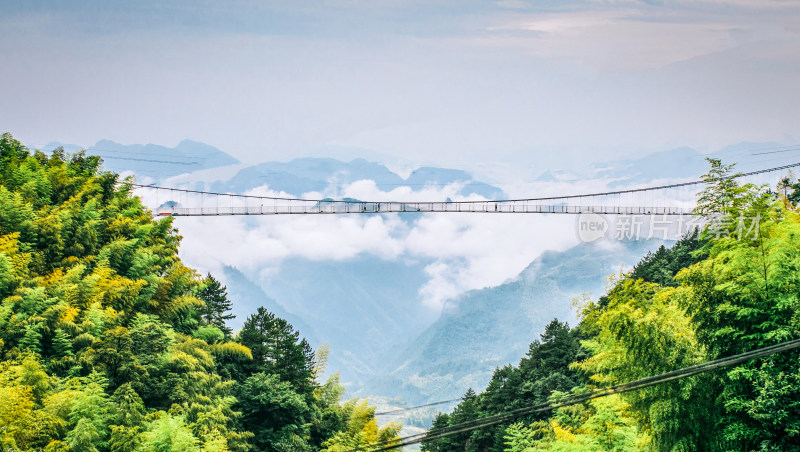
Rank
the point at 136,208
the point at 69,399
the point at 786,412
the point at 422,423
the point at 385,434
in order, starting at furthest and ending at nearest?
the point at 422,423 → the point at 136,208 → the point at 385,434 → the point at 69,399 → the point at 786,412

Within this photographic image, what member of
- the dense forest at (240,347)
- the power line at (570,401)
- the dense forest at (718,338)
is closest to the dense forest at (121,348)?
the dense forest at (240,347)

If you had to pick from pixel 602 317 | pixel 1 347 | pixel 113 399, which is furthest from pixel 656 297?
pixel 1 347

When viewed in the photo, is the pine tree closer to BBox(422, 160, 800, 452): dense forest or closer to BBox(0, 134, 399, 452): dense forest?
BBox(0, 134, 399, 452): dense forest

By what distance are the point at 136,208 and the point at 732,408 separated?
73.7 feet

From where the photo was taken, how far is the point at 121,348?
693 inches

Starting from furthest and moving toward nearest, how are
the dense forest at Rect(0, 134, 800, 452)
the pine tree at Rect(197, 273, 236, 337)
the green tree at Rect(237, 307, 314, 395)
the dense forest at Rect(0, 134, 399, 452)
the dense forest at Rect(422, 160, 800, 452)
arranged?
the pine tree at Rect(197, 273, 236, 337), the green tree at Rect(237, 307, 314, 395), the dense forest at Rect(0, 134, 399, 452), the dense forest at Rect(0, 134, 800, 452), the dense forest at Rect(422, 160, 800, 452)

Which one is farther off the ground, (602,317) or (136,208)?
(136,208)

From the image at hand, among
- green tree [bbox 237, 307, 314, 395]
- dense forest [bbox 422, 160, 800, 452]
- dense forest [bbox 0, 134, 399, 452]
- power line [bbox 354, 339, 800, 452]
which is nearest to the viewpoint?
power line [bbox 354, 339, 800, 452]

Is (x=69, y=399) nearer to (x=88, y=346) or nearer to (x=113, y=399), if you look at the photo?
(x=113, y=399)

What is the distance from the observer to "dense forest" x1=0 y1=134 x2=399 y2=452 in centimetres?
1427

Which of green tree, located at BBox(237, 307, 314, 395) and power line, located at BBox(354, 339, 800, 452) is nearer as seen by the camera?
power line, located at BBox(354, 339, 800, 452)

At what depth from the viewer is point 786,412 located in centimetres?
1313

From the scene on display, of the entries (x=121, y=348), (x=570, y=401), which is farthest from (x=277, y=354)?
(x=570, y=401)

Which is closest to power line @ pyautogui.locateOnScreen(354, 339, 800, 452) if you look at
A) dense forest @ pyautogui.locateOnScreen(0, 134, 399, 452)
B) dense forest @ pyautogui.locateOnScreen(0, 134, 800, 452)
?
dense forest @ pyautogui.locateOnScreen(0, 134, 800, 452)
